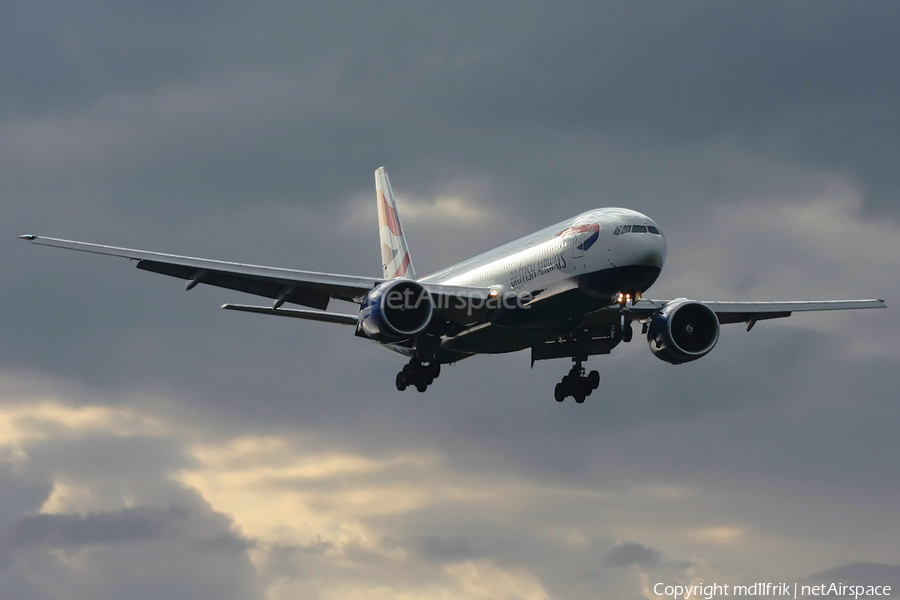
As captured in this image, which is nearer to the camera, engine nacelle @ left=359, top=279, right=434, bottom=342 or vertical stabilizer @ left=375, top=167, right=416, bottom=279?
engine nacelle @ left=359, top=279, right=434, bottom=342

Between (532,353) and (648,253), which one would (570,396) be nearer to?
(532,353)

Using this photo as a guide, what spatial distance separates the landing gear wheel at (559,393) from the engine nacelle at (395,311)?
10063 mm

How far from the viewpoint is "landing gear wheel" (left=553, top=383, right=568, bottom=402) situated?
55.1 metres

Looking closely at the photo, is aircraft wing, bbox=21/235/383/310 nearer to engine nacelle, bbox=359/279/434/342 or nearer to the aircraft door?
engine nacelle, bbox=359/279/434/342

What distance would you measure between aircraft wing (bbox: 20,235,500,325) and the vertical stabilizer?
15905 mm

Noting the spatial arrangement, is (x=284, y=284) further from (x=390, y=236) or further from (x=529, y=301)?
(x=390, y=236)

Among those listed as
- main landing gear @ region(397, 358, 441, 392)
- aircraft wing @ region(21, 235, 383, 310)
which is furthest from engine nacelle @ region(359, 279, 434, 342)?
Result: main landing gear @ region(397, 358, 441, 392)

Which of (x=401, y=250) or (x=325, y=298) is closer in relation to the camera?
(x=325, y=298)

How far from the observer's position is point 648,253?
4522cm

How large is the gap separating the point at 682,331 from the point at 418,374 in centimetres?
1124

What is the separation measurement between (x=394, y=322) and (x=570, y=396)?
11.7m

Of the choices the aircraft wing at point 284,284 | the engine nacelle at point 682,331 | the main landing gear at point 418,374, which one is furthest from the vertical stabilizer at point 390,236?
the engine nacelle at point 682,331

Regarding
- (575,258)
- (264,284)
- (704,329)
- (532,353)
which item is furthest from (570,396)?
(264,284)

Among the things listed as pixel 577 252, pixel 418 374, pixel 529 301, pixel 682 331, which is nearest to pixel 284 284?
pixel 418 374
